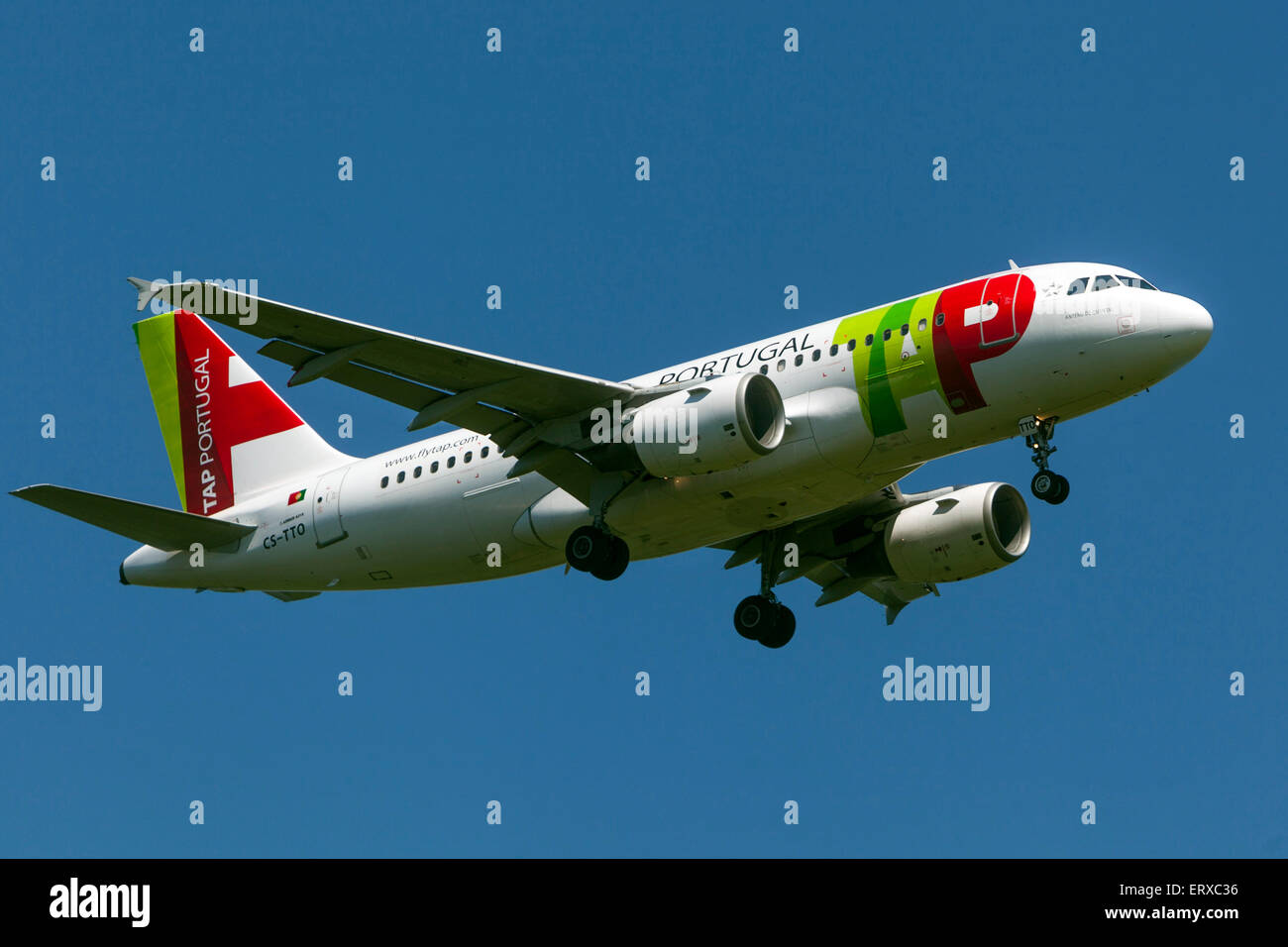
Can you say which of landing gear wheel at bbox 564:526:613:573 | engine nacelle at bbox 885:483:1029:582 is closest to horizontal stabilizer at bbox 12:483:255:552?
landing gear wheel at bbox 564:526:613:573

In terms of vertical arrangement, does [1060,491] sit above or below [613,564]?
above

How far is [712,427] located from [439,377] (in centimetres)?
509

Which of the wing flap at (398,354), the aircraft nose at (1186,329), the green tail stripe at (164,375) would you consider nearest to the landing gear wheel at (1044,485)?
the aircraft nose at (1186,329)

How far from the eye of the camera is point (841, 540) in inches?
1453

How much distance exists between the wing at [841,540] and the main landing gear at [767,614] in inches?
14.1

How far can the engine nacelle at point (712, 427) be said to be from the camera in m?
30.2

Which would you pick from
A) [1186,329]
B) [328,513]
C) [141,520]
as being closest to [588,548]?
[328,513]

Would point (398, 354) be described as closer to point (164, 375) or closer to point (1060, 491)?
point (1060, 491)

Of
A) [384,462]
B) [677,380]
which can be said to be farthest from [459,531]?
[677,380]

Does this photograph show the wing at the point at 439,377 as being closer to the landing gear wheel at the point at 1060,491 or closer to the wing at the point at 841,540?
the wing at the point at 841,540

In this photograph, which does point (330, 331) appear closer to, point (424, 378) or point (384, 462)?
point (424, 378)

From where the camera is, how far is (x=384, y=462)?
117ft

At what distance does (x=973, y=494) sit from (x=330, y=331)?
44.9 ft

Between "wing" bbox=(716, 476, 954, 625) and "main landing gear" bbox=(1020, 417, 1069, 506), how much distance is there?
5721mm
